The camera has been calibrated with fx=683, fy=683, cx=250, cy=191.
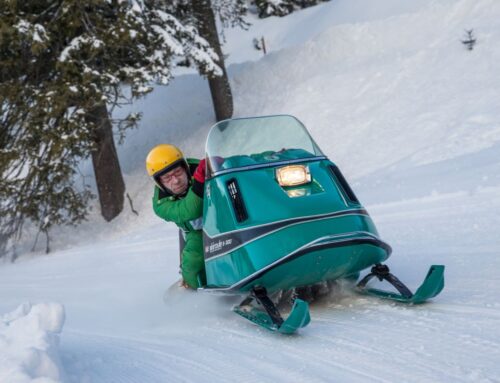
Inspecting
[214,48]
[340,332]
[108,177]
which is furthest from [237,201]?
[214,48]

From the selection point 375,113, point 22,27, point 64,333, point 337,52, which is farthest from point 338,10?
point 64,333

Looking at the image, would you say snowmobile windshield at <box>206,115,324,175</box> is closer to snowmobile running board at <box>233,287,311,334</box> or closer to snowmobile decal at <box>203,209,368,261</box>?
snowmobile decal at <box>203,209,368,261</box>

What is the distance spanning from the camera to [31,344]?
3.45 meters

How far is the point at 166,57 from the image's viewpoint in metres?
13.8

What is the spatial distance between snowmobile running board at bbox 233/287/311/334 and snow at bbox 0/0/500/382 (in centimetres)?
10

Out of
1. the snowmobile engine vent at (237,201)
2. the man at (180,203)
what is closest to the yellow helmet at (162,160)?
the man at (180,203)

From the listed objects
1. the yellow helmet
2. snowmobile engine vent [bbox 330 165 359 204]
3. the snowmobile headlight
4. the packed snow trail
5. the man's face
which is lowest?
the packed snow trail

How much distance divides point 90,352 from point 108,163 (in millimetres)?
10539

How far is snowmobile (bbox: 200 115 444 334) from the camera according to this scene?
15.0 ft

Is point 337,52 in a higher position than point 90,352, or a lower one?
higher

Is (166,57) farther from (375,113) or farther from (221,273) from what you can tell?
(221,273)

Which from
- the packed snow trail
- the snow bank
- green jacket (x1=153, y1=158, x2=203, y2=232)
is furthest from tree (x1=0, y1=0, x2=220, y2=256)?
the snow bank

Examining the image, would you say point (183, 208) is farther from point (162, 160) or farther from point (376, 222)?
point (376, 222)

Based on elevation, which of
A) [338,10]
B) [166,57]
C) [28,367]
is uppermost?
[338,10]
